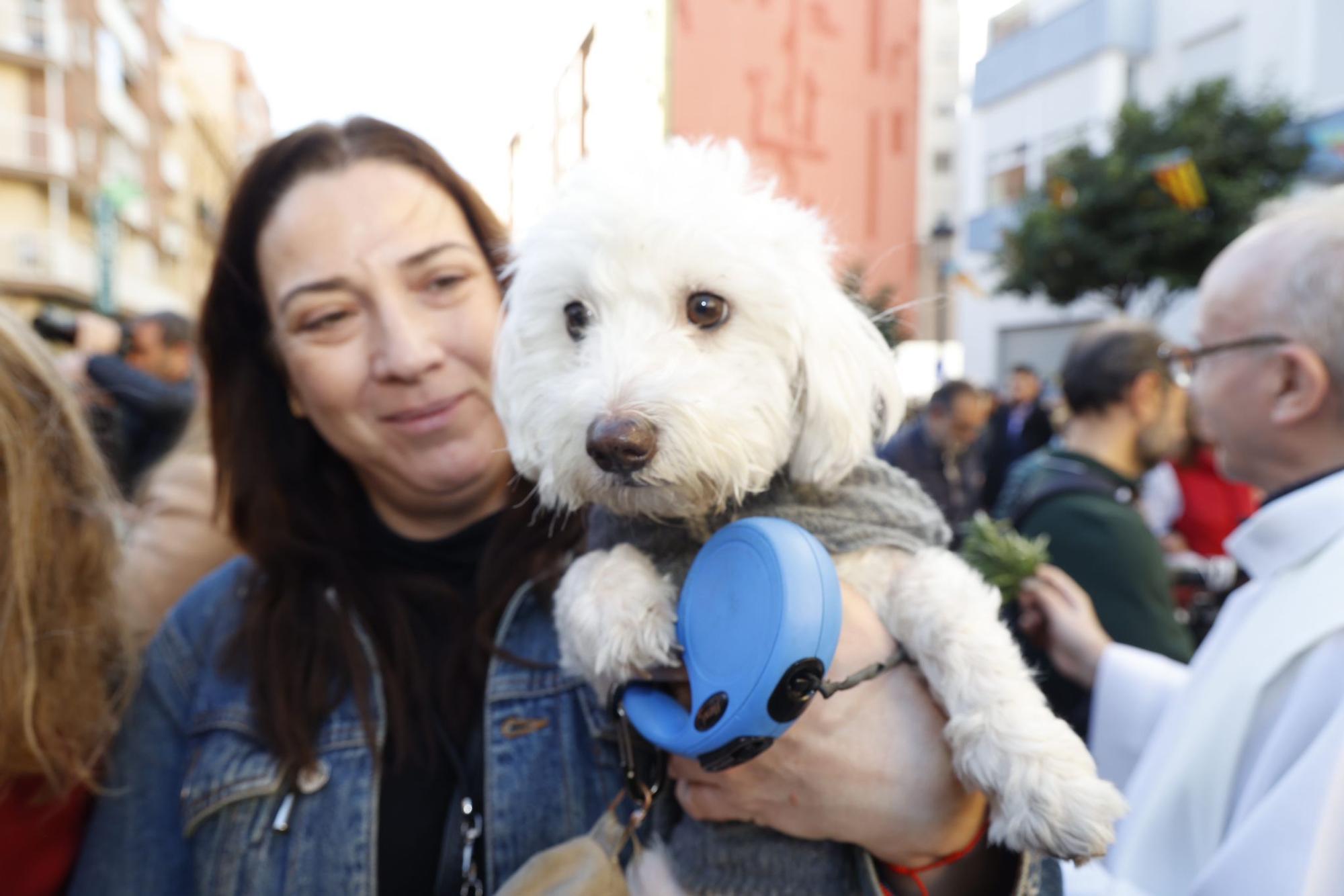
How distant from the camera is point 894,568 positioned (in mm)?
1268

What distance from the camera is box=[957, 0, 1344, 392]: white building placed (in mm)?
12453

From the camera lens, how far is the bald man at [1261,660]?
129 centimetres

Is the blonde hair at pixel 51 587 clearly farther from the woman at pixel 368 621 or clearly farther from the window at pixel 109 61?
the window at pixel 109 61

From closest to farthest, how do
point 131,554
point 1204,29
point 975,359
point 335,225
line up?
point 335,225 → point 131,554 → point 1204,29 → point 975,359

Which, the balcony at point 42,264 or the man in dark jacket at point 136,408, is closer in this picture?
the man in dark jacket at point 136,408

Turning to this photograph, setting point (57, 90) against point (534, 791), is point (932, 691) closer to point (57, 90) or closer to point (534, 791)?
point (534, 791)

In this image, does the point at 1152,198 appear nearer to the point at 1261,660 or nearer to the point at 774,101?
the point at 1261,660

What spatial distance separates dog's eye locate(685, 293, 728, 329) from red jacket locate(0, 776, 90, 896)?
4.69ft

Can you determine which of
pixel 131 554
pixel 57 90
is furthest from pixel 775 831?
pixel 57 90

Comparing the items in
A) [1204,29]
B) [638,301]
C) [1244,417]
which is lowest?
[1244,417]

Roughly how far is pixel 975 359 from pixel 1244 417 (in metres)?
22.0

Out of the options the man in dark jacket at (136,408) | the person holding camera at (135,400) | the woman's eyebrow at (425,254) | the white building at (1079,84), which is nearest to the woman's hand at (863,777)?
the woman's eyebrow at (425,254)

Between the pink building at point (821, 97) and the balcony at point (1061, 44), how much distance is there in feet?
57.3

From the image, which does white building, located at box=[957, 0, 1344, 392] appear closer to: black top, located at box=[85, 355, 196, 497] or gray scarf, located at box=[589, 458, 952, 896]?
gray scarf, located at box=[589, 458, 952, 896]
